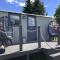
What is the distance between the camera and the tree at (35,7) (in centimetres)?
3684

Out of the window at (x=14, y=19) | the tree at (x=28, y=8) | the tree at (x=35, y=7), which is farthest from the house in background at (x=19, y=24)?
the tree at (x=35, y=7)

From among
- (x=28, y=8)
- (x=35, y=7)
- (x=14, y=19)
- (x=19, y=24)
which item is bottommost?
(x=19, y=24)

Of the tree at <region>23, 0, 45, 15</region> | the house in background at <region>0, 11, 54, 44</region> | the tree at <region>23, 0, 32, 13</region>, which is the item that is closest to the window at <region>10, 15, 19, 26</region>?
the house in background at <region>0, 11, 54, 44</region>

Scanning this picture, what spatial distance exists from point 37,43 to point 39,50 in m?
0.38

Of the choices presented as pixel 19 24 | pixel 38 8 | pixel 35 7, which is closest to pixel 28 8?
pixel 35 7

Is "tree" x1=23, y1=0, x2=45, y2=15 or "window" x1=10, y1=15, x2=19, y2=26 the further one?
"tree" x1=23, y1=0, x2=45, y2=15

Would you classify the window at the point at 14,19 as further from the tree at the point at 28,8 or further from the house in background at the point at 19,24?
the tree at the point at 28,8

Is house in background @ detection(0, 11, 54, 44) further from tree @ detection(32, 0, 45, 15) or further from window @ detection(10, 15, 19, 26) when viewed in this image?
tree @ detection(32, 0, 45, 15)

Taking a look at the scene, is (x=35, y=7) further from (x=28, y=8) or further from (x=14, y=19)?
(x=14, y=19)

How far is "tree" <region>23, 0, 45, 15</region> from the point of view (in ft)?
121

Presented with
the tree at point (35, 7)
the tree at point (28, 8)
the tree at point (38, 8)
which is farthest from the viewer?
the tree at point (38, 8)

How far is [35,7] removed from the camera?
38.3 m

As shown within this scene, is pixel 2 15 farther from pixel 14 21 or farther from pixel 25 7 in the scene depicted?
pixel 25 7

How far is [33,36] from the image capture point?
12656 mm
